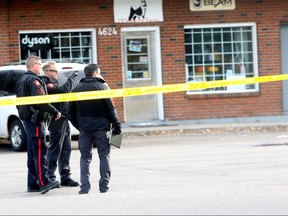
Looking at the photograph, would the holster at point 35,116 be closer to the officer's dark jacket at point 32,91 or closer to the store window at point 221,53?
the officer's dark jacket at point 32,91

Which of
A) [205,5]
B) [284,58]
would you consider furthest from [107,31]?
[284,58]

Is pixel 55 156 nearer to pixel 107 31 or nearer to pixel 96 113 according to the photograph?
pixel 96 113

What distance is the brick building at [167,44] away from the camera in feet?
75.7

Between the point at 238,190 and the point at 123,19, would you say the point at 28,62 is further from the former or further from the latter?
the point at 123,19

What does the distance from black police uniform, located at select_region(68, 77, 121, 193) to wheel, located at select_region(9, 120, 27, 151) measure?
665 cm

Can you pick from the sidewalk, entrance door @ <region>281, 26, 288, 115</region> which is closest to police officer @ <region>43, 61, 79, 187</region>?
the sidewalk

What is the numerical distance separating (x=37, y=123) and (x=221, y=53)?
1282cm

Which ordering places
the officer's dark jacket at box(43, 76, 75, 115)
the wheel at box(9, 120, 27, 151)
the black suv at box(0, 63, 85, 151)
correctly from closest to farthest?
the officer's dark jacket at box(43, 76, 75, 115), the wheel at box(9, 120, 27, 151), the black suv at box(0, 63, 85, 151)

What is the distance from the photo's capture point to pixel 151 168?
14758mm

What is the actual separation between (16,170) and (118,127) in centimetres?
384

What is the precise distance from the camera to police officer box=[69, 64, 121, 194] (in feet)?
38.9

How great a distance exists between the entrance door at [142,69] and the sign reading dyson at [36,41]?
203 cm

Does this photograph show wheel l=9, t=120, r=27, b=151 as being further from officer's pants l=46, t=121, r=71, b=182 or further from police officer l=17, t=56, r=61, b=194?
police officer l=17, t=56, r=61, b=194

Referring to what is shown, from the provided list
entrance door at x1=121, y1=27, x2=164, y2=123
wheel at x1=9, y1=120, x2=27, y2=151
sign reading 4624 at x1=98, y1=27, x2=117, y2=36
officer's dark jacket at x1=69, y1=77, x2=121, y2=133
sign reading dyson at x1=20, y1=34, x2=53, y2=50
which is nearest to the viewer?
officer's dark jacket at x1=69, y1=77, x2=121, y2=133
